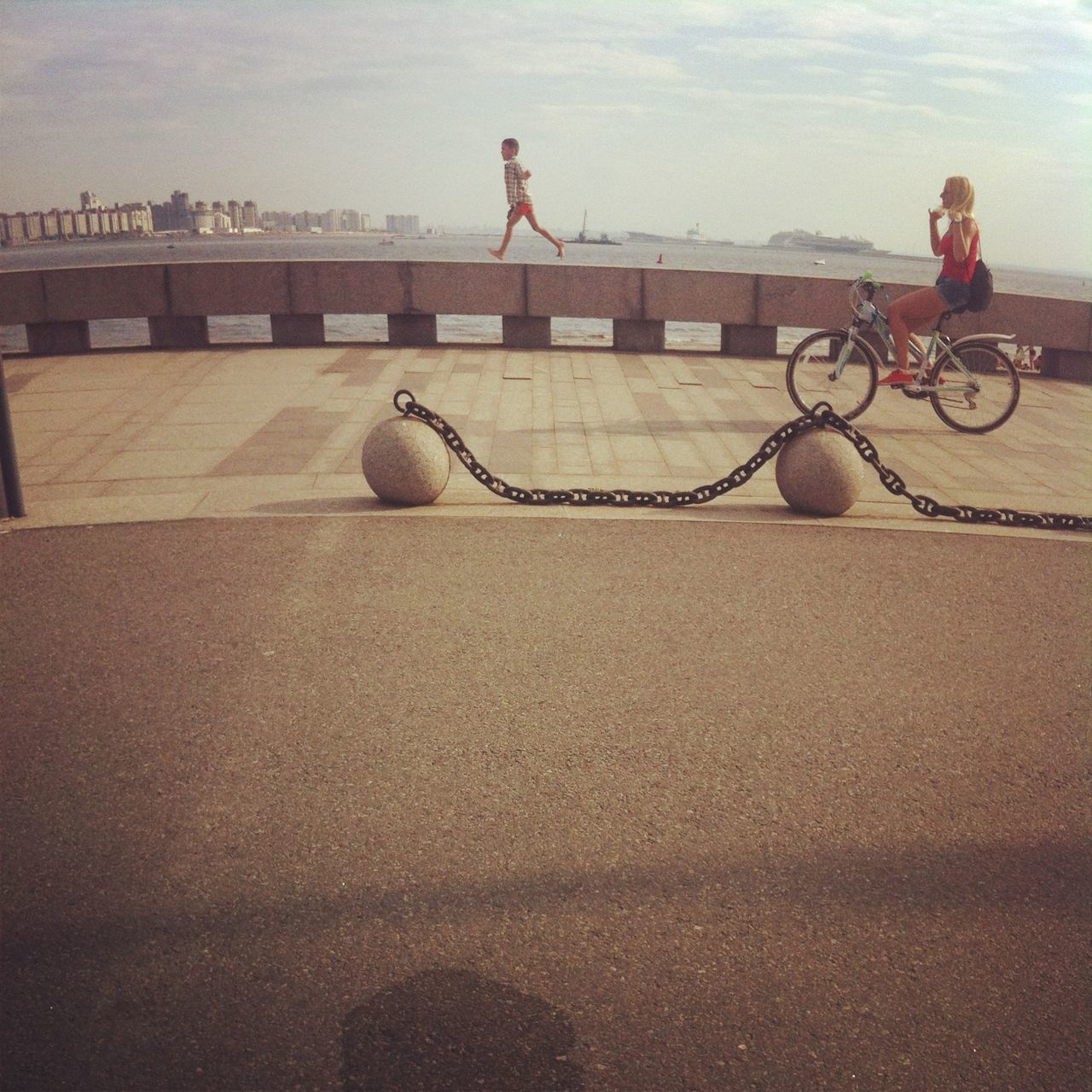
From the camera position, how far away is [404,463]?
677 centimetres

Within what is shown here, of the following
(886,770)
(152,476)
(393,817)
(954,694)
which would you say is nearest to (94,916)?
(393,817)

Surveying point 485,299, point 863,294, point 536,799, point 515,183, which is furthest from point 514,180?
point 536,799

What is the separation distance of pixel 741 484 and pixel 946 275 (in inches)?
153

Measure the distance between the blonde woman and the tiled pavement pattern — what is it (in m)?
0.80

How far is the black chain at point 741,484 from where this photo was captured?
6789 mm

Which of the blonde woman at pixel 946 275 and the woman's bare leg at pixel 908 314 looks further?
the woman's bare leg at pixel 908 314

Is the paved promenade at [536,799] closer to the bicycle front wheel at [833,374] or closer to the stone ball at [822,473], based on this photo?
the stone ball at [822,473]

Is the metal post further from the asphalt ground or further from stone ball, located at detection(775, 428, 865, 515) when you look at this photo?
stone ball, located at detection(775, 428, 865, 515)

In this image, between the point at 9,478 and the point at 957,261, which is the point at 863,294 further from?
the point at 9,478

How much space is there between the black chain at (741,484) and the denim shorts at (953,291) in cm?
303

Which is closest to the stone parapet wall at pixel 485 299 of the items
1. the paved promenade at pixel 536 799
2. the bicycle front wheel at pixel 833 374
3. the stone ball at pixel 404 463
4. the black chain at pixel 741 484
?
the bicycle front wheel at pixel 833 374

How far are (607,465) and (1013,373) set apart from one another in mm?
4174

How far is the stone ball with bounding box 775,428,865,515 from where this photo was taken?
6805mm

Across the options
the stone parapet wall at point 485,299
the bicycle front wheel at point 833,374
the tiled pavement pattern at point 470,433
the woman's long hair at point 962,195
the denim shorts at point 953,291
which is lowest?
the tiled pavement pattern at point 470,433
